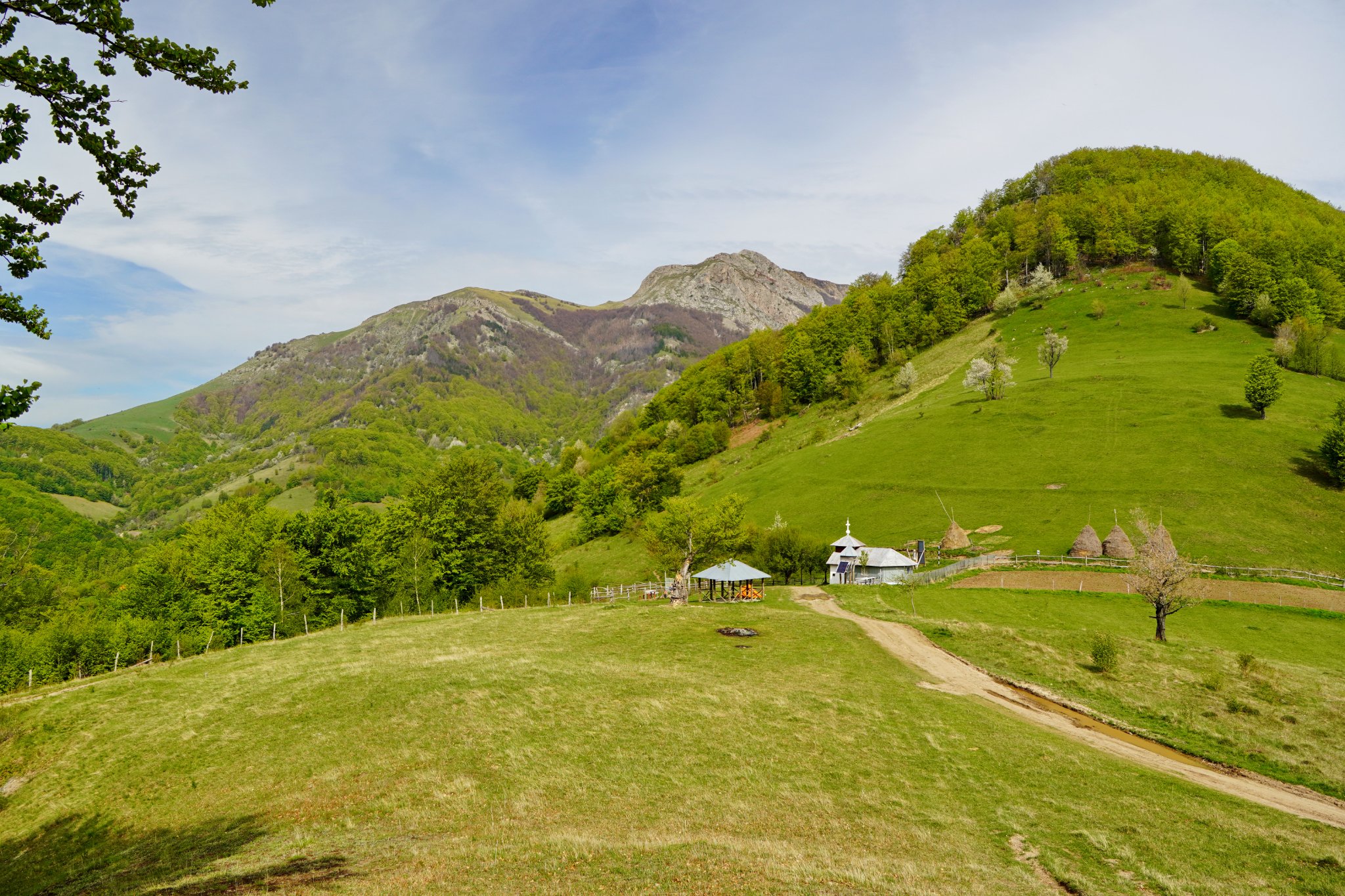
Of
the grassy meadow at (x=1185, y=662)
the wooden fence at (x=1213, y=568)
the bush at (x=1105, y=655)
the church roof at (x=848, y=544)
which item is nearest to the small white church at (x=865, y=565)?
the church roof at (x=848, y=544)

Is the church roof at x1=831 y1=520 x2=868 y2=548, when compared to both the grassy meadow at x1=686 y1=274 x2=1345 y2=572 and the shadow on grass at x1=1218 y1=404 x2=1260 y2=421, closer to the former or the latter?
the grassy meadow at x1=686 y1=274 x2=1345 y2=572

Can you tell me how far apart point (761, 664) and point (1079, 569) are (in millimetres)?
46869

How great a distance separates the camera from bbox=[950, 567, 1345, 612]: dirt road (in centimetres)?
5262

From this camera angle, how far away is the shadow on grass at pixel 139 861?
40.0 feet

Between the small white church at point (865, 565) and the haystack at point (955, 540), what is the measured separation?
17.4 feet

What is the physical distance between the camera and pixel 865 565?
69.4 meters

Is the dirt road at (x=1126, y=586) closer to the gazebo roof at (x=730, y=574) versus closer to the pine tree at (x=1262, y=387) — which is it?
the gazebo roof at (x=730, y=574)

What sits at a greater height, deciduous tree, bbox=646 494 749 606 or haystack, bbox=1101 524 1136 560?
deciduous tree, bbox=646 494 749 606

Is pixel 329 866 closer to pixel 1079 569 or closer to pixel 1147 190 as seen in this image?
pixel 1079 569

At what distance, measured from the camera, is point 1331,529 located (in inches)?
2516

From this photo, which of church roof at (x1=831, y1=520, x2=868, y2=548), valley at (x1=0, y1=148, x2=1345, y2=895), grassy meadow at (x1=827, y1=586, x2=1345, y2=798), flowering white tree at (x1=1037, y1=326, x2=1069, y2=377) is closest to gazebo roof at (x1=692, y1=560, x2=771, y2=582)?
valley at (x1=0, y1=148, x2=1345, y2=895)

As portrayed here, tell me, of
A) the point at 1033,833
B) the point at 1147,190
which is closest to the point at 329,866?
the point at 1033,833

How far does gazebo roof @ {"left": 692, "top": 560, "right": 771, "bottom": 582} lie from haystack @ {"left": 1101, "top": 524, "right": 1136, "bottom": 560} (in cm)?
3969

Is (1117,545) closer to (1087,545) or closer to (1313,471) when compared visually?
(1087,545)
